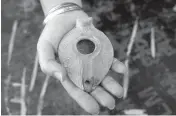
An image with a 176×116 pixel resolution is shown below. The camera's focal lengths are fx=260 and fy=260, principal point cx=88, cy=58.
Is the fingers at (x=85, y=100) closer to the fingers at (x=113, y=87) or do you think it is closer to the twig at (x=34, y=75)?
the fingers at (x=113, y=87)

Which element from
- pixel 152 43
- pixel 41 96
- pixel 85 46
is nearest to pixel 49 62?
pixel 85 46

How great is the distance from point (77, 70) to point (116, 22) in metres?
0.33

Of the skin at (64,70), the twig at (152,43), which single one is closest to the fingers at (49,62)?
the skin at (64,70)

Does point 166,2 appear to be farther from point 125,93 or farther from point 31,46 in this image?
point 31,46

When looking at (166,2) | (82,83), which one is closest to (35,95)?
(82,83)

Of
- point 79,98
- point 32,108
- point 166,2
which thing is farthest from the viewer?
point 166,2

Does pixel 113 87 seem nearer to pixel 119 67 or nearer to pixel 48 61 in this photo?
pixel 119 67

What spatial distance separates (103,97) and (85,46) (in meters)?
0.13

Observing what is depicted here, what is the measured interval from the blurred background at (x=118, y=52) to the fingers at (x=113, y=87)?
0.63 feet

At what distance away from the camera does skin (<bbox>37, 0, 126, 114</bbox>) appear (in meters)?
0.57

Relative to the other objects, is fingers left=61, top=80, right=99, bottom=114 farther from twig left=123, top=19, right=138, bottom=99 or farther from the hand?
twig left=123, top=19, right=138, bottom=99

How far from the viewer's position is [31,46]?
0.85 meters

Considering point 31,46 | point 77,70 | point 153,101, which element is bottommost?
point 153,101

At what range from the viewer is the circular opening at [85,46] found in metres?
0.63
